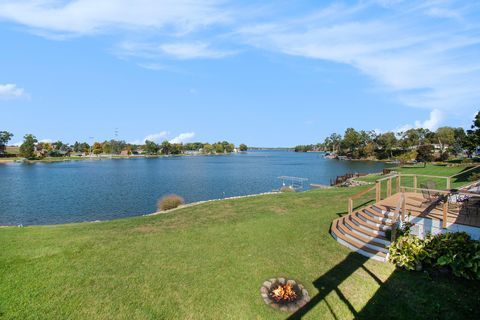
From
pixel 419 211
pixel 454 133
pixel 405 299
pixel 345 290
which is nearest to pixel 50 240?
pixel 345 290

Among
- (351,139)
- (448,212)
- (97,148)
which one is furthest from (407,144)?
(97,148)

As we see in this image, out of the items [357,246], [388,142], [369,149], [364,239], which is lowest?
[357,246]

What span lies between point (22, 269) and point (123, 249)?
3.02 metres

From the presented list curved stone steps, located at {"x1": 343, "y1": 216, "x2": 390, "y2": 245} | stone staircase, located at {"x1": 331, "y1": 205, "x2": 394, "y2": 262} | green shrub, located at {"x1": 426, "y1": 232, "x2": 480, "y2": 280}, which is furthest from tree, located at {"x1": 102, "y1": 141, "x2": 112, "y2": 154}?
green shrub, located at {"x1": 426, "y1": 232, "x2": 480, "y2": 280}

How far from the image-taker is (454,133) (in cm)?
9994

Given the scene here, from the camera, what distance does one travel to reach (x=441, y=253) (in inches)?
338

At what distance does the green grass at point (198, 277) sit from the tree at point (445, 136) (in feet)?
350

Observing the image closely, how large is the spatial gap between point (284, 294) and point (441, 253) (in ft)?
15.7

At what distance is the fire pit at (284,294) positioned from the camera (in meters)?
7.75

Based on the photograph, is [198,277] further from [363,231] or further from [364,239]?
[363,231]

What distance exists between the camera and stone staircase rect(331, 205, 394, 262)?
396 inches

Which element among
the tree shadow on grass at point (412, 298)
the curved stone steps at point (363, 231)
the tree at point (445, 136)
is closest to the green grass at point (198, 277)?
the tree shadow on grass at point (412, 298)

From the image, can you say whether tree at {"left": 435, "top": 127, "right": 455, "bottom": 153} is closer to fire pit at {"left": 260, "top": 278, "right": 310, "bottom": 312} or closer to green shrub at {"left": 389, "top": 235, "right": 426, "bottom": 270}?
green shrub at {"left": 389, "top": 235, "right": 426, "bottom": 270}

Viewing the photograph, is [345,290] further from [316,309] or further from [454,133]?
[454,133]
